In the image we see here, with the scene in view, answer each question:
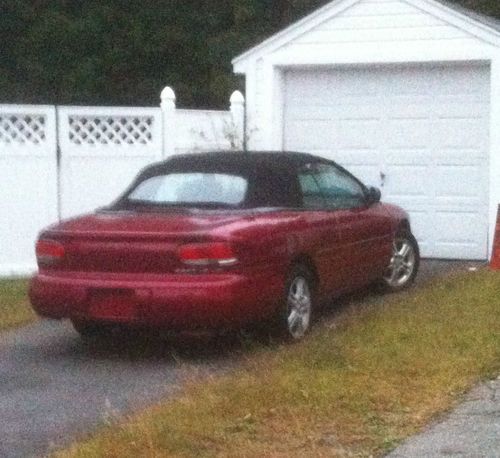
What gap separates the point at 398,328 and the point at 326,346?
0.73 m

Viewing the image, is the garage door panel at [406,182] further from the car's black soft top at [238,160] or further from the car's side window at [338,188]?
the car's black soft top at [238,160]

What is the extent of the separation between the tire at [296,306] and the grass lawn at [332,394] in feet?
0.54

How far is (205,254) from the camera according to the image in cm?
835

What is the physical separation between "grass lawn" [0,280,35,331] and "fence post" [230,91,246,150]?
3.37 m

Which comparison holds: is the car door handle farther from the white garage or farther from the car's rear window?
the car's rear window

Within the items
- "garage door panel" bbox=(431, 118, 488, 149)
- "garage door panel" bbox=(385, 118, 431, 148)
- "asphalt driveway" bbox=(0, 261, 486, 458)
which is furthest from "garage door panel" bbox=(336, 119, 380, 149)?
"asphalt driveway" bbox=(0, 261, 486, 458)

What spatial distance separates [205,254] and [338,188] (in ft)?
8.33

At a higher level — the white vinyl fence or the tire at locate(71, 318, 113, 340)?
the white vinyl fence

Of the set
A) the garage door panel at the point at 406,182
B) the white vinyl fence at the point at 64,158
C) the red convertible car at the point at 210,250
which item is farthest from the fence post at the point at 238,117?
the red convertible car at the point at 210,250

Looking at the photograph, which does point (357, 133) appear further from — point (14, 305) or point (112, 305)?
point (112, 305)

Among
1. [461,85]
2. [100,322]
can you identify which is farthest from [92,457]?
[461,85]

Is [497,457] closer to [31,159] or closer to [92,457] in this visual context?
[92,457]

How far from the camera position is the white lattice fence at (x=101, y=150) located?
514 inches

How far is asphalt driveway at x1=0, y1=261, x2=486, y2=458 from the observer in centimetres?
693
